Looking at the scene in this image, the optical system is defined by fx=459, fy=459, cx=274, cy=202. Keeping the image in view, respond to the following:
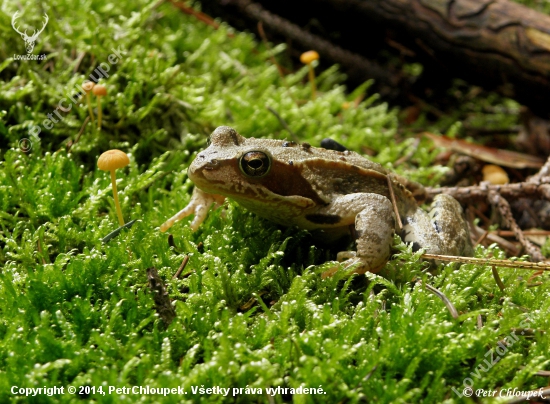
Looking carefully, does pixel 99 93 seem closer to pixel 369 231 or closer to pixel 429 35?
pixel 369 231

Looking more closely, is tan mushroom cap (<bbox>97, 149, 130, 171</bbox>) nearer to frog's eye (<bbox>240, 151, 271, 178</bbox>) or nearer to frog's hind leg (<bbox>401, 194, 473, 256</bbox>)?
frog's eye (<bbox>240, 151, 271, 178</bbox>)

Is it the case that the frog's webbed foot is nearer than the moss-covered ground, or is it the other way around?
the moss-covered ground

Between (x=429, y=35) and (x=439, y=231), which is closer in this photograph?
(x=439, y=231)

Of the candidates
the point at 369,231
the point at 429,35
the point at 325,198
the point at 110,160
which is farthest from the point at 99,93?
the point at 429,35

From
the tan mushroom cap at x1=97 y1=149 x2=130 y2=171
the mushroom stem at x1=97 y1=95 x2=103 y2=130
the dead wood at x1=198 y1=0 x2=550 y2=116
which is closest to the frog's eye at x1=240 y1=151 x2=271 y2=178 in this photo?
the tan mushroom cap at x1=97 y1=149 x2=130 y2=171

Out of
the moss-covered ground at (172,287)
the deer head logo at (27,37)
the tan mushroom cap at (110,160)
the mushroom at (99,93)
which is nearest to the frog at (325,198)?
the moss-covered ground at (172,287)
